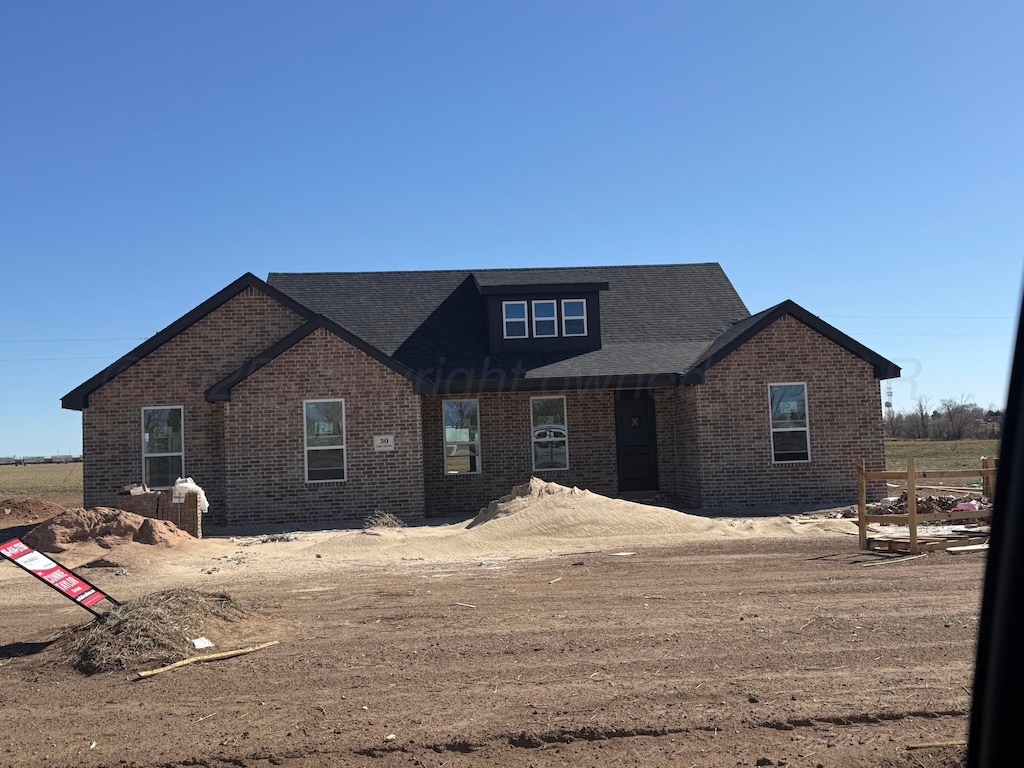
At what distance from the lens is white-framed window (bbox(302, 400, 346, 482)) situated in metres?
18.7

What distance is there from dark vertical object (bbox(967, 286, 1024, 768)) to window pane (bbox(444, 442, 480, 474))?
60.2ft

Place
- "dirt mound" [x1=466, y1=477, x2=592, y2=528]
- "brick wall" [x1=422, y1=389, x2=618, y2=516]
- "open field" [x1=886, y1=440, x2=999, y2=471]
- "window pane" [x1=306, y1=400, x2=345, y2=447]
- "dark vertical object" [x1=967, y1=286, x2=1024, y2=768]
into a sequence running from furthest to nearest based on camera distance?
1. "open field" [x1=886, y1=440, x2=999, y2=471]
2. "brick wall" [x1=422, y1=389, x2=618, y2=516]
3. "window pane" [x1=306, y1=400, x2=345, y2=447]
4. "dirt mound" [x1=466, y1=477, x2=592, y2=528]
5. "dark vertical object" [x1=967, y1=286, x2=1024, y2=768]

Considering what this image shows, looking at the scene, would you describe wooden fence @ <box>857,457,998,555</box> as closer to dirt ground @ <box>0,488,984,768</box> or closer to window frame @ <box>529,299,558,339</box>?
dirt ground @ <box>0,488,984,768</box>

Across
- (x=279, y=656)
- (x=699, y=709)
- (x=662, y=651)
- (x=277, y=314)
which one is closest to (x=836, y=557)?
(x=662, y=651)

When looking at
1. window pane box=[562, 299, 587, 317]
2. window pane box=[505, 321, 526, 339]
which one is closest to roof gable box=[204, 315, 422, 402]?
window pane box=[505, 321, 526, 339]

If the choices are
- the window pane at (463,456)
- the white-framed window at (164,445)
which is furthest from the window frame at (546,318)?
the white-framed window at (164,445)

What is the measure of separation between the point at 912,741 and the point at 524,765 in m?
2.23

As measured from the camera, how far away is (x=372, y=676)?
21.8 feet

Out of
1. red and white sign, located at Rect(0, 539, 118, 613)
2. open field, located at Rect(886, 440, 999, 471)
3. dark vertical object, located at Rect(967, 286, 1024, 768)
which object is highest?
dark vertical object, located at Rect(967, 286, 1024, 768)

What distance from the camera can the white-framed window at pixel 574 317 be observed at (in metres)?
22.0

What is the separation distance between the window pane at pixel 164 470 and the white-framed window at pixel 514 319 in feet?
26.5

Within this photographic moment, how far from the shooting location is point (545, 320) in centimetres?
2195

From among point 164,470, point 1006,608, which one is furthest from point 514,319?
point 1006,608

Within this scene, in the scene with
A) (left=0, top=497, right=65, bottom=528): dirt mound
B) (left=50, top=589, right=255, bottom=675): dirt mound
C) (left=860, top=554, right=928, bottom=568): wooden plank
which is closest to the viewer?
(left=50, top=589, right=255, bottom=675): dirt mound
